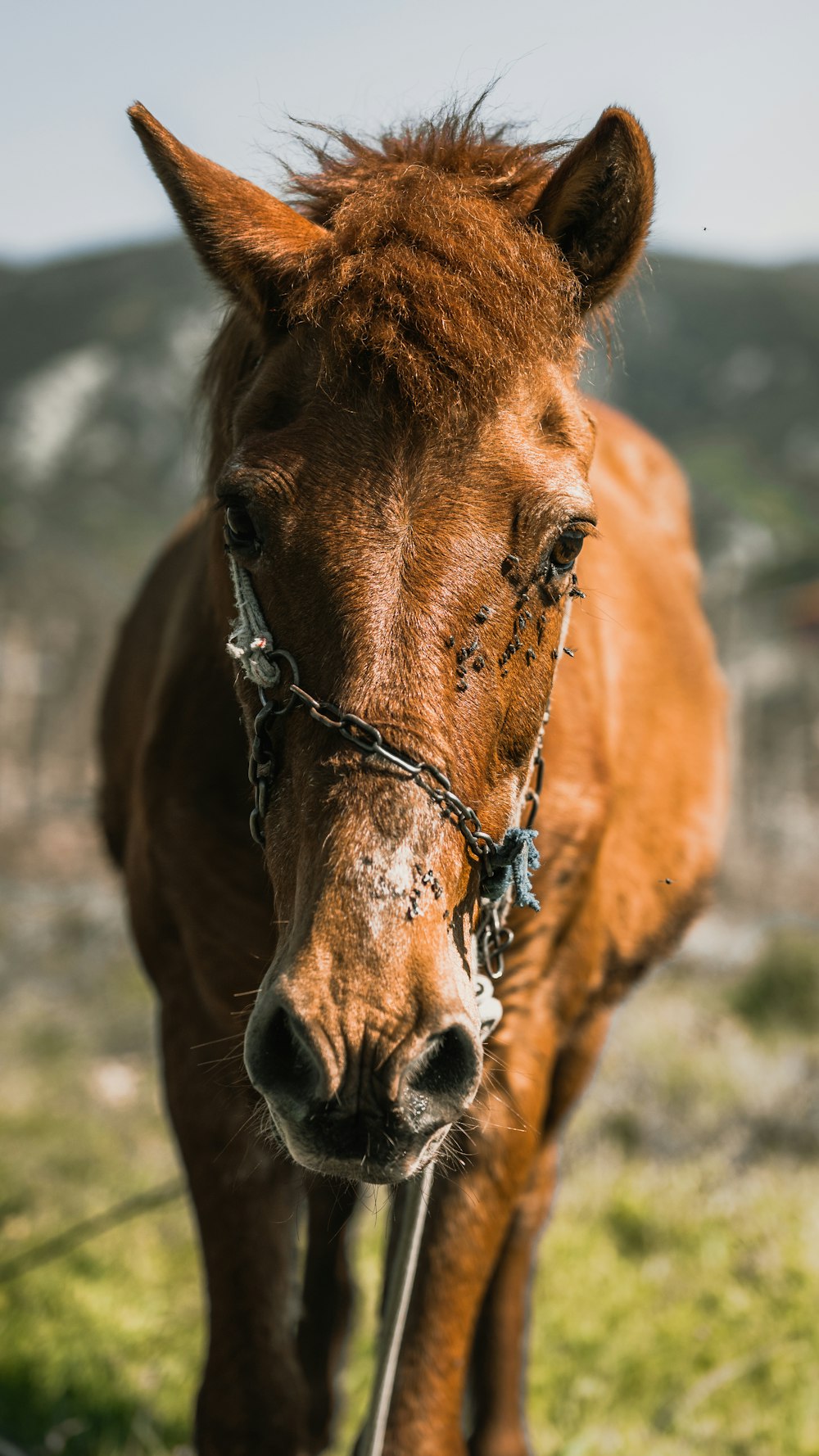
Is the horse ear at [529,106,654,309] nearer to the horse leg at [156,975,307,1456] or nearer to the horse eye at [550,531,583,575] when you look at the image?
the horse eye at [550,531,583,575]

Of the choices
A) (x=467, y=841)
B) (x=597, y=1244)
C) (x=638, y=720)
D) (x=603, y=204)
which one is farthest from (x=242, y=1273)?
(x=597, y=1244)

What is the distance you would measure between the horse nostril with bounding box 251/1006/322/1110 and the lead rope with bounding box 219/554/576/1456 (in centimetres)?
34

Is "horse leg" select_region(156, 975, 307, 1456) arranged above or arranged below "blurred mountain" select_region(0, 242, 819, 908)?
below

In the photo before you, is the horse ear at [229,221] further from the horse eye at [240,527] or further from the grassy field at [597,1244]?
the grassy field at [597,1244]

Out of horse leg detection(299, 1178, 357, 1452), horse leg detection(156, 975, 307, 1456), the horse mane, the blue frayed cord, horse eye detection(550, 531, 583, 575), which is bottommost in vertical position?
horse leg detection(299, 1178, 357, 1452)

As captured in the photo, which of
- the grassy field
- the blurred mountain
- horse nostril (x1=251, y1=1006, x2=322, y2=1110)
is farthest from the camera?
the blurred mountain

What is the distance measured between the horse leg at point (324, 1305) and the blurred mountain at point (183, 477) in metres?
2.41

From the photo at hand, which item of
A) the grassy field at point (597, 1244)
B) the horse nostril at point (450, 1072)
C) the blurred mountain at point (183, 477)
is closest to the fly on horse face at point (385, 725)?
the horse nostril at point (450, 1072)

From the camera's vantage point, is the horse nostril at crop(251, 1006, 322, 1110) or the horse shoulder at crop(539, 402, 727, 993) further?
the horse shoulder at crop(539, 402, 727, 993)

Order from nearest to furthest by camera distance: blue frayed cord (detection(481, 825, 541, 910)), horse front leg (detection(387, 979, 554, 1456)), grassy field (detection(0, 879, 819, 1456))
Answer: blue frayed cord (detection(481, 825, 541, 910)), horse front leg (detection(387, 979, 554, 1456)), grassy field (detection(0, 879, 819, 1456))

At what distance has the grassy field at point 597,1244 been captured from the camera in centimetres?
398

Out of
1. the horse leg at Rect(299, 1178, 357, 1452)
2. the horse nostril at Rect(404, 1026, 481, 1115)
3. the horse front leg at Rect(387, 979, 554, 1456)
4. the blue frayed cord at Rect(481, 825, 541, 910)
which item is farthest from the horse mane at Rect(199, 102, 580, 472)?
the horse leg at Rect(299, 1178, 357, 1452)

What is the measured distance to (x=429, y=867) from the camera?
188cm

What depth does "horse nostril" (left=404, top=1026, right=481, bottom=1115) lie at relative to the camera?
5.88ft
